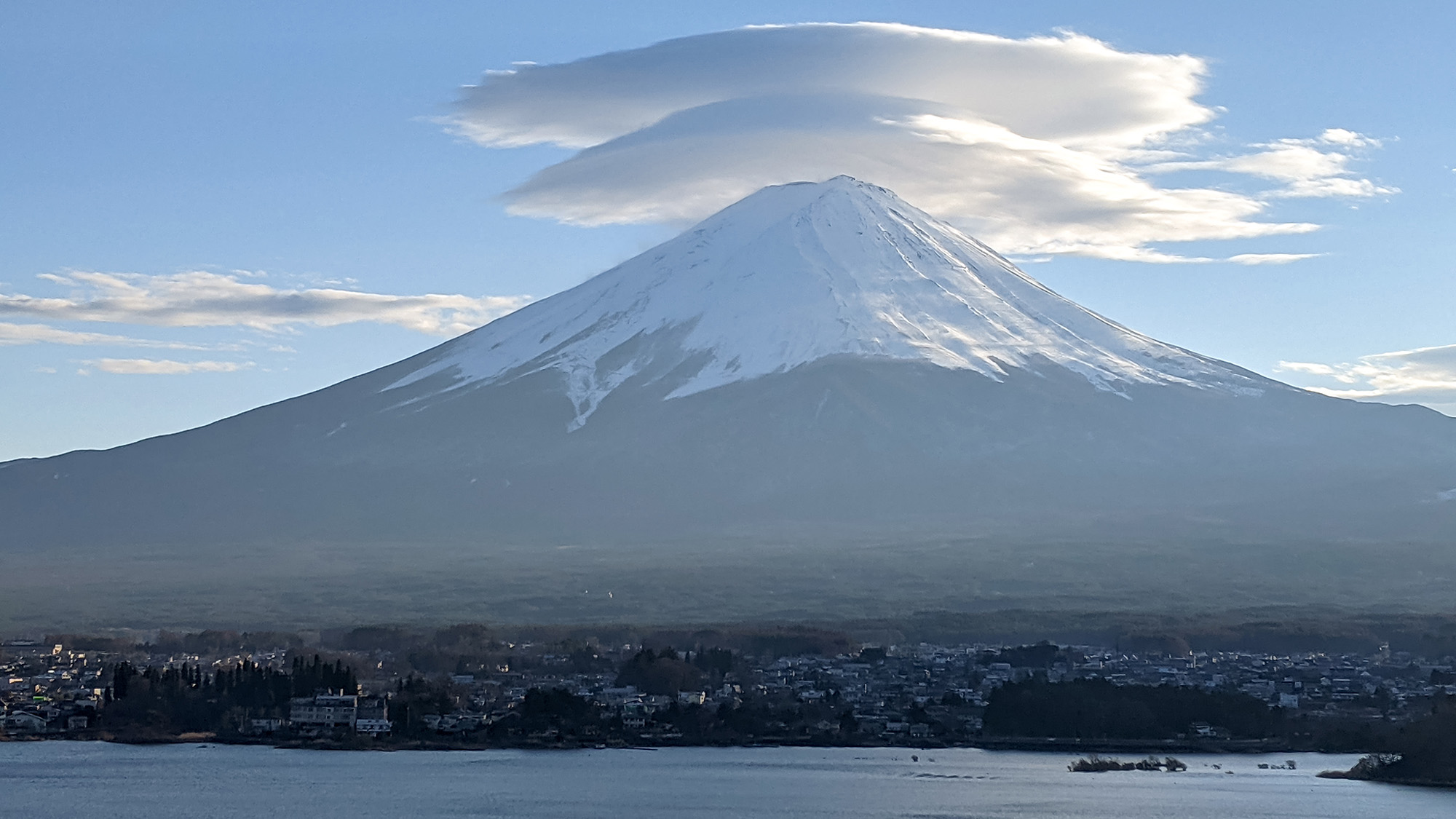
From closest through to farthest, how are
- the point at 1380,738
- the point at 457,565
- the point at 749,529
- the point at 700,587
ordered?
the point at 1380,738 → the point at 700,587 → the point at 457,565 → the point at 749,529

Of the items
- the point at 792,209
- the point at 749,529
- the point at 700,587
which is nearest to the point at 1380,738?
the point at 700,587

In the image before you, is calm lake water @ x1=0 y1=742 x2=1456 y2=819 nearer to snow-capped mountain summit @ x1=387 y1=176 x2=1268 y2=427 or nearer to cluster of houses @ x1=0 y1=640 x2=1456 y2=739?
cluster of houses @ x1=0 y1=640 x2=1456 y2=739

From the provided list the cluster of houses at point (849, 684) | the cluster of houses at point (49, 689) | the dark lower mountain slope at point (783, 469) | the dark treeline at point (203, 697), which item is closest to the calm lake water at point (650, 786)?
the dark treeline at point (203, 697)

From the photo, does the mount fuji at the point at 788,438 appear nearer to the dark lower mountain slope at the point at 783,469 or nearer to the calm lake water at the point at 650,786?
the dark lower mountain slope at the point at 783,469

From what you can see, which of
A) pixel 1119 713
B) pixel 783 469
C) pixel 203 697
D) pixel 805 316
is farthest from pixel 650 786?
pixel 805 316

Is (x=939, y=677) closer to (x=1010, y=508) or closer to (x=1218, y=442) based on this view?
(x=1010, y=508)

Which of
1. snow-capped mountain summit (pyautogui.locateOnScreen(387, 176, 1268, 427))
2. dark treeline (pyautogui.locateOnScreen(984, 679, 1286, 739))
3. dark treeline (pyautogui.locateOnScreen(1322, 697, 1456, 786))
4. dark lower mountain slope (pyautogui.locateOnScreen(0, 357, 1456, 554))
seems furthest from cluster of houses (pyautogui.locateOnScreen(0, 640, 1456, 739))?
snow-capped mountain summit (pyautogui.locateOnScreen(387, 176, 1268, 427))
